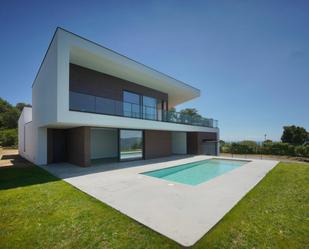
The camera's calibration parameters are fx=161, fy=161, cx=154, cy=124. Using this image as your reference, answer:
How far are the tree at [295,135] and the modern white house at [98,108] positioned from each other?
24080mm

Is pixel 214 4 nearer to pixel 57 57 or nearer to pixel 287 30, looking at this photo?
pixel 287 30

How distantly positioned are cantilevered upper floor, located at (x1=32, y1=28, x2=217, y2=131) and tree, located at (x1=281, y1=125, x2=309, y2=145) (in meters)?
25.9

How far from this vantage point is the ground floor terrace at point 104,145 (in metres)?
10.4

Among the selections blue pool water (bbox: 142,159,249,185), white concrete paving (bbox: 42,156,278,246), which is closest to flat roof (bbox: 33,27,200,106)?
white concrete paving (bbox: 42,156,278,246)

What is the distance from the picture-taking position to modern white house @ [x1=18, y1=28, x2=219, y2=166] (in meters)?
8.24

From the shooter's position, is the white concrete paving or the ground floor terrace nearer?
the white concrete paving

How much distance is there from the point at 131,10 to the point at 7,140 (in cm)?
3407

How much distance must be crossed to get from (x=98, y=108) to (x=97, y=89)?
109 inches

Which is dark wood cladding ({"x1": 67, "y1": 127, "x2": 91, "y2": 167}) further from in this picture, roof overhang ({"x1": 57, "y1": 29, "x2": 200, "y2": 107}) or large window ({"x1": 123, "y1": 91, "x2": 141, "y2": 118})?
roof overhang ({"x1": 57, "y1": 29, "x2": 200, "y2": 107})

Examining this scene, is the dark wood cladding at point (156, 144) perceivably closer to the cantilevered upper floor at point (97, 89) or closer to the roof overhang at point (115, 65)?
the cantilevered upper floor at point (97, 89)

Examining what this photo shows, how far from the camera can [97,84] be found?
11617mm

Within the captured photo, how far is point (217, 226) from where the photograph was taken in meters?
3.25

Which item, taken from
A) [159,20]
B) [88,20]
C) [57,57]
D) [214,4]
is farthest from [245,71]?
[57,57]

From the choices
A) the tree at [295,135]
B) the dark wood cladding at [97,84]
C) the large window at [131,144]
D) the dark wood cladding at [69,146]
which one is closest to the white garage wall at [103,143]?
the dark wood cladding at [69,146]
